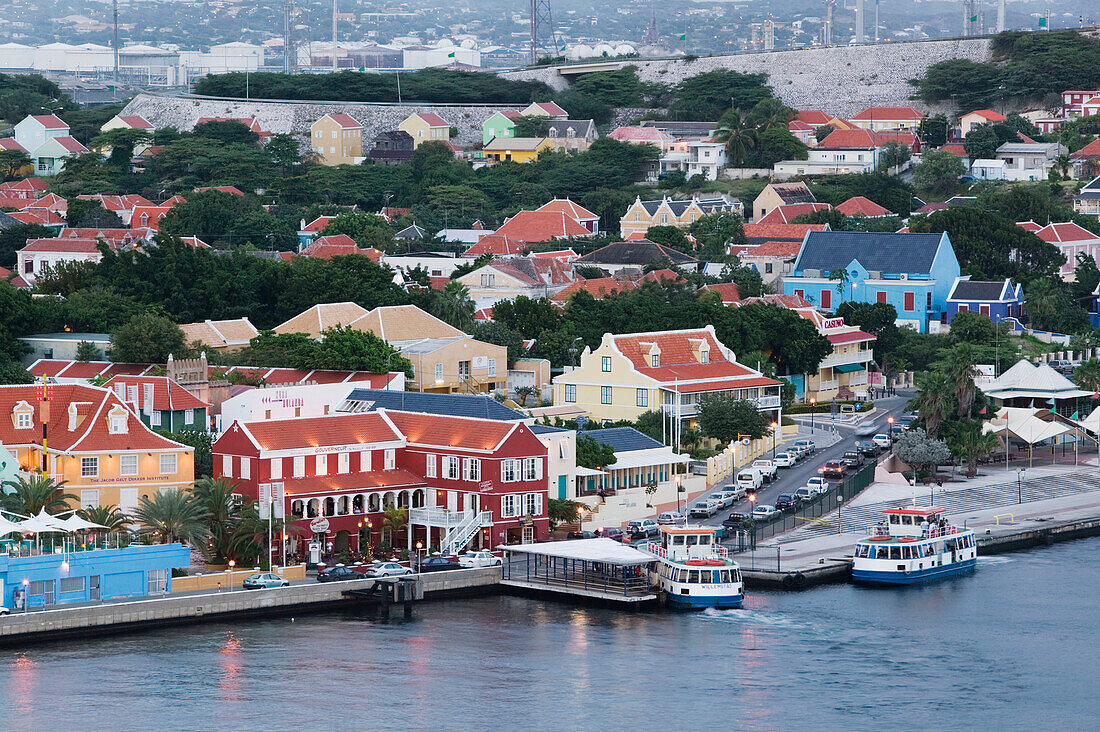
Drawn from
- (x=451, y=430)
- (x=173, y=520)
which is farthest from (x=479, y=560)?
(x=173, y=520)

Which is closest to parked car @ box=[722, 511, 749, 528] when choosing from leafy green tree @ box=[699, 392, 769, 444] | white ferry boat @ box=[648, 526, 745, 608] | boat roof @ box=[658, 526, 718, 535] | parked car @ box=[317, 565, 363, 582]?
white ferry boat @ box=[648, 526, 745, 608]

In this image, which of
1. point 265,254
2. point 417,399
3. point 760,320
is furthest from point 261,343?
point 265,254

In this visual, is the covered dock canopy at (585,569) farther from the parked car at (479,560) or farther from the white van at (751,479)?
the white van at (751,479)

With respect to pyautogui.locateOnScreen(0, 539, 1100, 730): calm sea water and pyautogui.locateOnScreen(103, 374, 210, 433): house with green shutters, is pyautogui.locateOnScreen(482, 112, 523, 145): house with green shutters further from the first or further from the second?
pyautogui.locateOnScreen(0, 539, 1100, 730): calm sea water

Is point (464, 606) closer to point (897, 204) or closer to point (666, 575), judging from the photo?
point (666, 575)

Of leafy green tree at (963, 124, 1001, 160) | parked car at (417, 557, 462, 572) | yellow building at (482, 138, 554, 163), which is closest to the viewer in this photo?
parked car at (417, 557, 462, 572)

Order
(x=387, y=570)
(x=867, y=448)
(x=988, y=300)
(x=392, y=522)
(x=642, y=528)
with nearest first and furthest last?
1. (x=387, y=570)
2. (x=392, y=522)
3. (x=642, y=528)
4. (x=867, y=448)
5. (x=988, y=300)

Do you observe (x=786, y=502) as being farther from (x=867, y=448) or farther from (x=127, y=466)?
(x=127, y=466)
